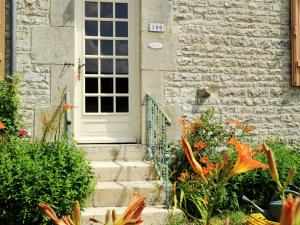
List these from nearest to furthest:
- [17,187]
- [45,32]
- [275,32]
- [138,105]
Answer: [17,187] → [45,32] → [138,105] → [275,32]

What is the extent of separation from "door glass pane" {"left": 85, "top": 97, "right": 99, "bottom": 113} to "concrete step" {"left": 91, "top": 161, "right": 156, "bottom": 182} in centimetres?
114

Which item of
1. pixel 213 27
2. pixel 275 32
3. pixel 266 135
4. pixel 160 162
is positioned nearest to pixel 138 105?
pixel 160 162

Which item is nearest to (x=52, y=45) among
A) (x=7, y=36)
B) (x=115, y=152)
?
(x=7, y=36)

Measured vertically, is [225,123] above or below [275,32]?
below

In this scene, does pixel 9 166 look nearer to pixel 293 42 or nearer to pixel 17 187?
pixel 17 187

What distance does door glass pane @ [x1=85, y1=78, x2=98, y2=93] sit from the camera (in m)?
6.44

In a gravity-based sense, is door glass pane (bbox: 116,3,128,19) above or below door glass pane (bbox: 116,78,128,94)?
above

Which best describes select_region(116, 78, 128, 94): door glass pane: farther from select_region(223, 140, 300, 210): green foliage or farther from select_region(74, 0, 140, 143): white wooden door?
select_region(223, 140, 300, 210): green foliage

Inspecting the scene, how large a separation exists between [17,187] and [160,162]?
2001mm

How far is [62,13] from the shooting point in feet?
19.8

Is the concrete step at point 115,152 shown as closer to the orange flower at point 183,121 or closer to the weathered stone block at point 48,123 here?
the weathered stone block at point 48,123

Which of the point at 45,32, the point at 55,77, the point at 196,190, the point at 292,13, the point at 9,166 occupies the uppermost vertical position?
the point at 292,13

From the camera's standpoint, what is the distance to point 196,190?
5.11m

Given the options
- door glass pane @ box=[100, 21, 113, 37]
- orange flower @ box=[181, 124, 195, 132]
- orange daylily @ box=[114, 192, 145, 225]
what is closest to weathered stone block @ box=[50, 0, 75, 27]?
door glass pane @ box=[100, 21, 113, 37]
